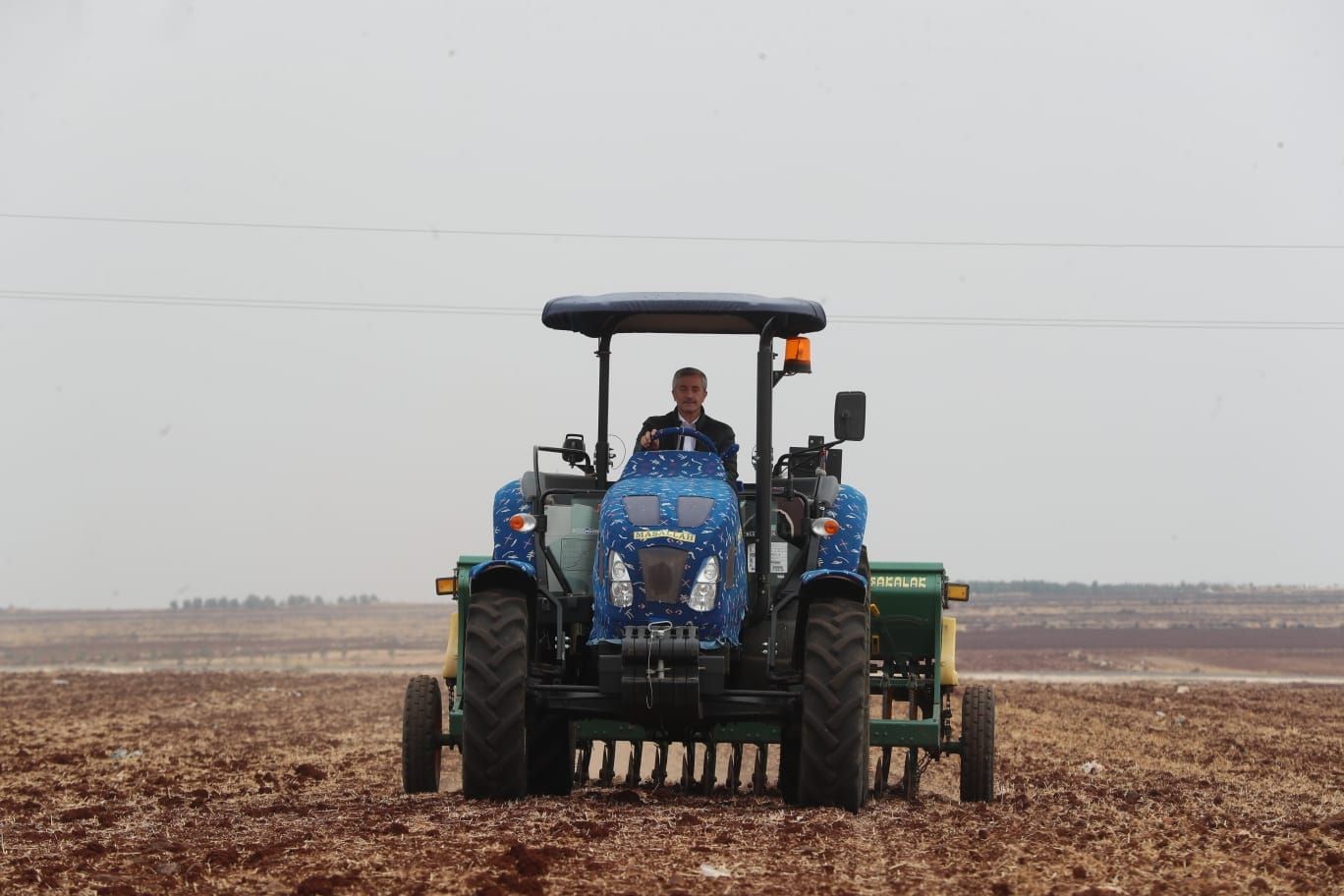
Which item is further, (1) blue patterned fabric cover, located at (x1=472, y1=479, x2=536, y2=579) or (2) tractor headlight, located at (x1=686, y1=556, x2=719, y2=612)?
(1) blue patterned fabric cover, located at (x1=472, y1=479, x2=536, y2=579)

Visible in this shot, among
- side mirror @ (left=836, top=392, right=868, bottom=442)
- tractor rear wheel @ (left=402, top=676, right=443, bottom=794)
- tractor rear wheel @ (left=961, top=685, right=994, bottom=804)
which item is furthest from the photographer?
tractor rear wheel @ (left=961, top=685, right=994, bottom=804)

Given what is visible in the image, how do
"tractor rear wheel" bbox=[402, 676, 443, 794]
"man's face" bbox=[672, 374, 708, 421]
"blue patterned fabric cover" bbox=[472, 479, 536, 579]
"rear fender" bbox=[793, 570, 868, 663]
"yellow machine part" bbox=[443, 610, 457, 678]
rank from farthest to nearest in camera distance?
"yellow machine part" bbox=[443, 610, 457, 678] → "tractor rear wheel" bbox=[402, 676, 443, 794] → "man's face" bbox=[672, 374, 708, 421] → "blue patterned fabric cover" bbox=[472, 479, 536, 579] → "rear fender" bbox=[793, 570, 868, 663]

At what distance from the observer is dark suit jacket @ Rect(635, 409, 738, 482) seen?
1197 centimetres

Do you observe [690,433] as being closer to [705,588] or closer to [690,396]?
[690,396]

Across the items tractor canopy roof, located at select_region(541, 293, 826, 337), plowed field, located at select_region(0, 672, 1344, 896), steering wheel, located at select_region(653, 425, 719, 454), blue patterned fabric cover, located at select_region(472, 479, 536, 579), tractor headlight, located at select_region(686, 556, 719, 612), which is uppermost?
tractor canopy roof, located at select_region(541, 293, 826, 337)

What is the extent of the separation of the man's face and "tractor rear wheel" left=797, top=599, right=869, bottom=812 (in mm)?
1882

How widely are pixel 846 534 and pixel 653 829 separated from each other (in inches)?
127

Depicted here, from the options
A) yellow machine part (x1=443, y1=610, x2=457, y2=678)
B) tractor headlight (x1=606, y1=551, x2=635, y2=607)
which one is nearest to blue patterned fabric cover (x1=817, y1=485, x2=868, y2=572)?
tractor headlight (x1=606, y1=551, x2=635, y2=607)

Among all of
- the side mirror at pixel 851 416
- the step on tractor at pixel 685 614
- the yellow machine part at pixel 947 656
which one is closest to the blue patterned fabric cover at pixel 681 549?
the step on tractor at pixel 685 614

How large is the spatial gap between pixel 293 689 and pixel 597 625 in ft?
82.2

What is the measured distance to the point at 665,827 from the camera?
386 inches

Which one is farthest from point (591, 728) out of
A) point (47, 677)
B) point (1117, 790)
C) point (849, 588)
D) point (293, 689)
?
point (47, 677)

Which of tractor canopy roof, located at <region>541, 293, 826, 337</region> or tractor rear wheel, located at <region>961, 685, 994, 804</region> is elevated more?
tractor canopy roof, located at <region>541, 293, 826, 337</region>

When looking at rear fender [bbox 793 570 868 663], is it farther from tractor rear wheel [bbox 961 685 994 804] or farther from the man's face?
tractor rear wheel [bbox 961 685 994 804]
